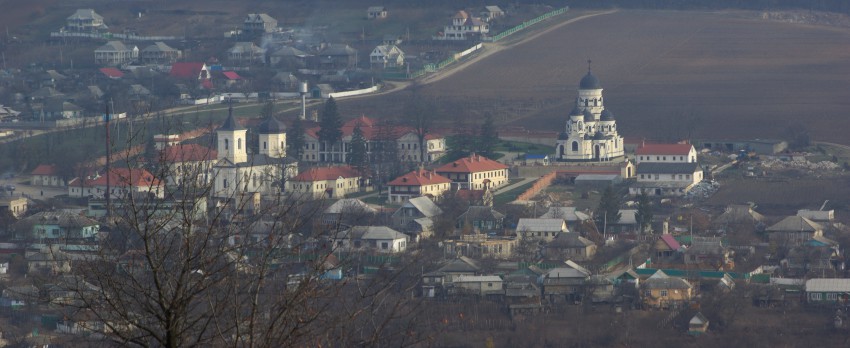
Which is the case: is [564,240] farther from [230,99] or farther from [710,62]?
[710,62]

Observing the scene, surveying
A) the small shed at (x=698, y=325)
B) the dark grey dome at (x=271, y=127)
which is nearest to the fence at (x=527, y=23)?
the dark grey dome at (x=271, y=127)

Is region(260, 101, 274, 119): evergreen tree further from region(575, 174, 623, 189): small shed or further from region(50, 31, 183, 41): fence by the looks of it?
region(50, 31, 183, 41): fence

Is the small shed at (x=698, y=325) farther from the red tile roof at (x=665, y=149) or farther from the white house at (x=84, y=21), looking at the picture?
the white house at (x=84, y=21)

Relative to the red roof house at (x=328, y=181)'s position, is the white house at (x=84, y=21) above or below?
above

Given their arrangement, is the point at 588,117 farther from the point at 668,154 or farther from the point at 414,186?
the point at 414,186

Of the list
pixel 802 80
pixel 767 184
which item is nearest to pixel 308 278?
pixel 767 184

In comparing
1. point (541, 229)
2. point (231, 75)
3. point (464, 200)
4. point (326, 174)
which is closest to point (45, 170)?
point (326, 174)
